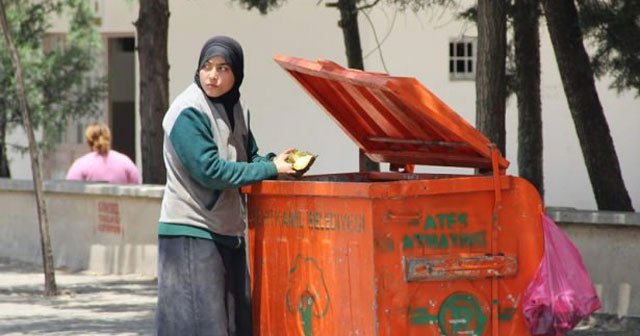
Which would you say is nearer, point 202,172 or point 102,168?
point 202,172

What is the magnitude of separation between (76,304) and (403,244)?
6681 mm

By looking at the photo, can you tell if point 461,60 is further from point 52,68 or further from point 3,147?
point 3,147

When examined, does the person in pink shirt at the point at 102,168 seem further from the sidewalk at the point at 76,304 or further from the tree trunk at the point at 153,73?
the sidewalk at the point at 76,304

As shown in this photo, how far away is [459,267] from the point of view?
618 centimetres

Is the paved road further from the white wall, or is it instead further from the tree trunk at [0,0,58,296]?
the white wall

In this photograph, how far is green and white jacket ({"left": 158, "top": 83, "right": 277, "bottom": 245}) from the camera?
6.23m

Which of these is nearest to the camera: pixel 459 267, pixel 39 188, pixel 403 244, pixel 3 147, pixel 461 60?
pixel 403 244

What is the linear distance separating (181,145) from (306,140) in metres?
16.7

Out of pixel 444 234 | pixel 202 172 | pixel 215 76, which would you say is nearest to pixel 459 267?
pixel 444 234

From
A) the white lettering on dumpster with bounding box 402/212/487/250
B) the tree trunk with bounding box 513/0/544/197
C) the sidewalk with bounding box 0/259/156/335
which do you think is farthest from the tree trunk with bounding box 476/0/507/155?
the white lettering on dumpster with bounding box 402/212/487/250

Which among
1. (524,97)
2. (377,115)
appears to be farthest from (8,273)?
(377,115)

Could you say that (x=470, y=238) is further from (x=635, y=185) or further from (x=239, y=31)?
(x=239, y=31)

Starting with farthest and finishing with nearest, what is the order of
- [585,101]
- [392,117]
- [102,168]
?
[102,168] → [585,101] → [392,117]

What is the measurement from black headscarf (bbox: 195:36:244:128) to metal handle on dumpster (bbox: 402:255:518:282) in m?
1.07
